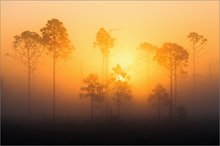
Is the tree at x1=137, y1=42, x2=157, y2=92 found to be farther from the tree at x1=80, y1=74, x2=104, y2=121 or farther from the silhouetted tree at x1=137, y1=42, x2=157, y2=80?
the tree at x1=80, y1=74, x2=104, y2=121

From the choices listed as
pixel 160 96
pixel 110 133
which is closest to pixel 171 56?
pixel 160 96

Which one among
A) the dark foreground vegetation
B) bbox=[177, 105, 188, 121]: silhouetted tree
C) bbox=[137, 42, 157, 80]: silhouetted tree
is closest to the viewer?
the dark foreground vegetation

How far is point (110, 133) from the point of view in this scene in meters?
46.7

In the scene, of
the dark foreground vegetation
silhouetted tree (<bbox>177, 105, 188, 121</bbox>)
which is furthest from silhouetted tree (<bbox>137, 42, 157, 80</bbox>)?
the dark foreground vegetation

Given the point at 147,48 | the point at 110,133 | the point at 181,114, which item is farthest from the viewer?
the point at 147,48

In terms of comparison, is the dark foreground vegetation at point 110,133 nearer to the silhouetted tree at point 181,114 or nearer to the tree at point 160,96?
the silhouetted tree at point 181,114

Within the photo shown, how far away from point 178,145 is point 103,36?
96.8 feet

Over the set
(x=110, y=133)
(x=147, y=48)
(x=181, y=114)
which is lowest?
(x=110, y=133)

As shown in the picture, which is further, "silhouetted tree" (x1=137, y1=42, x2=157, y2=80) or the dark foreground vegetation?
"silhouetted tree" (x1=137, y1=42, x2=157, y2=80)

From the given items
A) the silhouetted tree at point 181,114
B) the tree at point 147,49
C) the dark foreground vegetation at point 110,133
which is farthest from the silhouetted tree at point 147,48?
the dark foreground vegetation at point 110,133

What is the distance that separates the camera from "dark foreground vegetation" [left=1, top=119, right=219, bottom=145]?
41.7m

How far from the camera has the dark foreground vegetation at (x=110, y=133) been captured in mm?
41719

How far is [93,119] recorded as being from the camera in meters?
60.3

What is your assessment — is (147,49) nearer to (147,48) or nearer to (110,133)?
(147,48)
